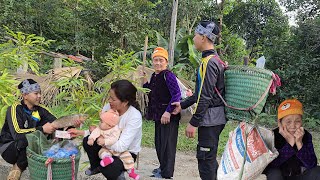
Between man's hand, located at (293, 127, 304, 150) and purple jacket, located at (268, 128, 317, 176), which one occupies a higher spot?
man's hand, located at (293, 127, 304, 150)

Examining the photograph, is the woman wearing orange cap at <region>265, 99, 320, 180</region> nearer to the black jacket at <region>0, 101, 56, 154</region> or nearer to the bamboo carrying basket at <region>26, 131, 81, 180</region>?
the bamboo carrying basket at <region>26, 131, 81, 180</region>

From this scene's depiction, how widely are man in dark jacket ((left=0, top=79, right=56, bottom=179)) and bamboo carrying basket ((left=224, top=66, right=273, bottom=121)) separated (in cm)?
172

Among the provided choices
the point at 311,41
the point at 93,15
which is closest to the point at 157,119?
the point at 311,41

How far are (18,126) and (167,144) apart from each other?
1.56m

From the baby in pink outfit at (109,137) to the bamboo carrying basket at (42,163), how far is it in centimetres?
27

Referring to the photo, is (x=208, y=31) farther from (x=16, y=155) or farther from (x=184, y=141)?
(x=184, y=141)

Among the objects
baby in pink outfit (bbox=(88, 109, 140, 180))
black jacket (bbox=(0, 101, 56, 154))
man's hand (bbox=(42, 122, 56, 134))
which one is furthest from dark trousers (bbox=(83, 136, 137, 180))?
black jacket (bbox=(0, 101, 56, 154))

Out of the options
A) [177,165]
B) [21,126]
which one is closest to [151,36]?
[177,165]

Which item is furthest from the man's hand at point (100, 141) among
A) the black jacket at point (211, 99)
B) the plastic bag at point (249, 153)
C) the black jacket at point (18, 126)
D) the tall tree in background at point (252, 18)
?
the tall tree in background at point (252, 18)

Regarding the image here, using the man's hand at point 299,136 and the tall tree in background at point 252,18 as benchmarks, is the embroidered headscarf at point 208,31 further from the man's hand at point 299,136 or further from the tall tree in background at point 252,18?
the tall tree in background at point 252,18

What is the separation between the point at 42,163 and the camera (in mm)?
3207

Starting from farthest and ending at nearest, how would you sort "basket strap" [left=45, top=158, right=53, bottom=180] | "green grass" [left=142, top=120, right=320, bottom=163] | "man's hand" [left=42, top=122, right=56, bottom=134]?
"green grass" [left=142, top=120, right=320, bottom=163], "man's hand" [left=42, top=122, right=56, bottom=134], "basket strap" [left=45, top=158, right=53, bottom=180]

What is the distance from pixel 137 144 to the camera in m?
3.54

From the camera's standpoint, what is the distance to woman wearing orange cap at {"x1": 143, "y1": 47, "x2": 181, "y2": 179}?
4055 mm
